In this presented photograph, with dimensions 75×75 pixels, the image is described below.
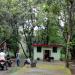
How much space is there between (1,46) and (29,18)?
748 centimetres

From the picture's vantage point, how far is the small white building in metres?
53.6

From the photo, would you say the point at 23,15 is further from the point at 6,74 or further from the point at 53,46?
the point at 6,74

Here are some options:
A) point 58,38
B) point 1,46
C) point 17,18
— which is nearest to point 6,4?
point 17,18

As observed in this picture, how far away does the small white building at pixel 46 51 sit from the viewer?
5356 centimetres

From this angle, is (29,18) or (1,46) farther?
(29,18)

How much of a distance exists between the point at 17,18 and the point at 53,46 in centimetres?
760

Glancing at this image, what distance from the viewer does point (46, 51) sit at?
2148 inches

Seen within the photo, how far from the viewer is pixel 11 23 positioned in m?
51.5

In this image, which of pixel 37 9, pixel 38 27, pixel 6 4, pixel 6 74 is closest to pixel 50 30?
pixel 38 27

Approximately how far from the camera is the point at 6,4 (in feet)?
165

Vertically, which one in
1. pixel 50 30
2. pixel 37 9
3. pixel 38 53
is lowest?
pixel 38 53

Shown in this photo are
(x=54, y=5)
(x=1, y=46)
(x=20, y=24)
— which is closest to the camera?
(x=54, y=5)

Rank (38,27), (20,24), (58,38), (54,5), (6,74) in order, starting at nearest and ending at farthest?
(6,74), (54,5), (20,24), (38,27), (58,38)

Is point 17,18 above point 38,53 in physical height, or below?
above
